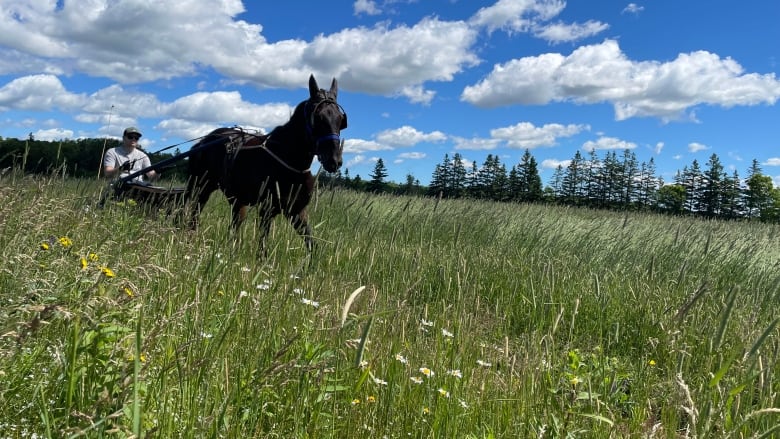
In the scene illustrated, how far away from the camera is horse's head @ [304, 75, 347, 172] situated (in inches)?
210

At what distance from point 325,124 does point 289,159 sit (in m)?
0.67

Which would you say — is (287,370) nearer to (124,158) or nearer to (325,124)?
(325,124)

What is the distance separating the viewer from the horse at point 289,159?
5449 millimetres

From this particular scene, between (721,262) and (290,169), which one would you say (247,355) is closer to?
(290,169)

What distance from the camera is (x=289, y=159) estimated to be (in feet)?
19.1

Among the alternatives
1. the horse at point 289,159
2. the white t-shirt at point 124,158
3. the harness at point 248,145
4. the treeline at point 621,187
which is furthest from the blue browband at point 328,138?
the treeline at point 621,187

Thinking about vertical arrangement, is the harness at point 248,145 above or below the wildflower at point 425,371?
above

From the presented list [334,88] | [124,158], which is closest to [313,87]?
[334,88]

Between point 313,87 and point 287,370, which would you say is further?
point 313,87

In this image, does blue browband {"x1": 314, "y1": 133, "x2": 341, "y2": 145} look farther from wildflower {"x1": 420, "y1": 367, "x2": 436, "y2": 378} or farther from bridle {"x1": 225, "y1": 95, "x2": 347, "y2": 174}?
wildflower {"x1": 420, "y1": 367, "x2": 436, "y2": 378}

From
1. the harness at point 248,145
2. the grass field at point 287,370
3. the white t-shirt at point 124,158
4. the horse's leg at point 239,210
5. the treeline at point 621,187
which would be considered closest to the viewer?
the grass field at point 287,370

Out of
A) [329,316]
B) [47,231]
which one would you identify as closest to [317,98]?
[47,231]

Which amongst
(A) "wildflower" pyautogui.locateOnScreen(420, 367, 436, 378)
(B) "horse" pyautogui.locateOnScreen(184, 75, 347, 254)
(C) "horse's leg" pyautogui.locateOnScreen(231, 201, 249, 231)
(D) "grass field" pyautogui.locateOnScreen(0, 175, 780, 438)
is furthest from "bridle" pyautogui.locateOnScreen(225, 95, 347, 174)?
(A) "wildflower" pyautogui.locateOnScreen(420, 367, 436, 378)

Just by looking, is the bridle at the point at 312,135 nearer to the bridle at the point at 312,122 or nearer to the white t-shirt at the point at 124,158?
the bridle at the point at 312,122
